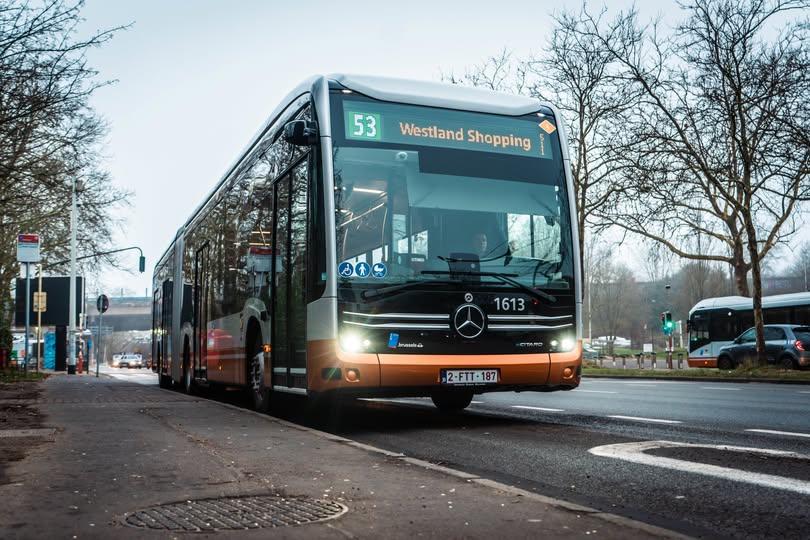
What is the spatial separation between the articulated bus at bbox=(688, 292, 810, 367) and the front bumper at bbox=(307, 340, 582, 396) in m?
28.7

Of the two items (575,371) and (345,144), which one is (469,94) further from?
(575,371)

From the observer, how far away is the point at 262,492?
5.16 meters

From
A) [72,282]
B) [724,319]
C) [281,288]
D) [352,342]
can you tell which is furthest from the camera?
[72,282]

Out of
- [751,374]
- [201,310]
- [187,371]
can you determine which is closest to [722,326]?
[751,374]

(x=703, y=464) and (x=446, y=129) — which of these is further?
(x=446, y=129)

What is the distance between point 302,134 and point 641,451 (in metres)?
4.73

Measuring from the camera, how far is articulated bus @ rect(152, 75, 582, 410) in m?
9.24

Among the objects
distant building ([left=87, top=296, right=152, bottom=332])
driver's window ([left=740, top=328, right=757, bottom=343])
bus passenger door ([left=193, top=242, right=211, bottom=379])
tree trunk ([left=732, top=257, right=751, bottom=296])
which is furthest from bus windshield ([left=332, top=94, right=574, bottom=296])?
distant building ([left=87, top=296, right=152, bottom=332])

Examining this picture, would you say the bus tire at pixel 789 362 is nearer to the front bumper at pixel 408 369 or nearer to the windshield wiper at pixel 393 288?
the front bumper at pixel 408 369

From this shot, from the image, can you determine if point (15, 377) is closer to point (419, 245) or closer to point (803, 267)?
point (419, 245)

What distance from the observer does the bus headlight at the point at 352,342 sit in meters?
9.08

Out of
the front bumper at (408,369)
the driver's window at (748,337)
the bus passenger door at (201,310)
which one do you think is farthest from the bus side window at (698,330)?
the front bumper at (408,369)

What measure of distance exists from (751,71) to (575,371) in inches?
782

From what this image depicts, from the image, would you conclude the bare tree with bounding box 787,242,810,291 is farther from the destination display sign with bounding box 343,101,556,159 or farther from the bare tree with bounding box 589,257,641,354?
the destination display sign with bounding box 343,101,556,159
